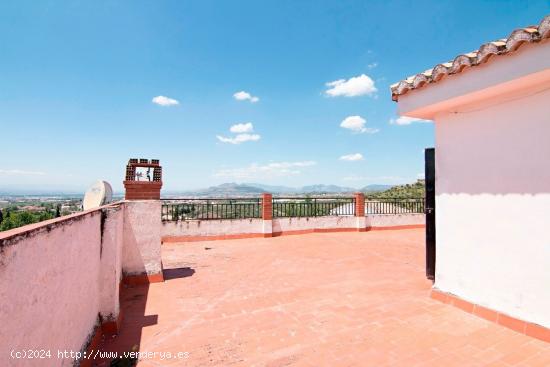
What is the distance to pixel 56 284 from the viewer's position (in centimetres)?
217

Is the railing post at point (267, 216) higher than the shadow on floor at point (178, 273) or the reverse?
higher

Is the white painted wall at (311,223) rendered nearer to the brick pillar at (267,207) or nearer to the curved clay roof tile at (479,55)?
the brick pillar at (267,207)

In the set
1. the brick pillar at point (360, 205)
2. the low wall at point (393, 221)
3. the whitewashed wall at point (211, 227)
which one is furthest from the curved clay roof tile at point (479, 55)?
the low wall at point (393, 221)

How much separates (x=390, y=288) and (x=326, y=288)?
1.08 meters

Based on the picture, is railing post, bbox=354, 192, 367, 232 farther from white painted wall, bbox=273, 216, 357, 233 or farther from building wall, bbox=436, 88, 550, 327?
building wall, bbox=436, 88, 550, 327

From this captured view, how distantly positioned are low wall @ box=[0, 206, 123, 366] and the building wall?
4.55 m

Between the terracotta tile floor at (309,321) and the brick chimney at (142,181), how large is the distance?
1.69m

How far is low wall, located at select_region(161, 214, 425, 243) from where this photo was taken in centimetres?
1014

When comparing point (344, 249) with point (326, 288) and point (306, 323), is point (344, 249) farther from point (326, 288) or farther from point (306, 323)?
point (306, 323)

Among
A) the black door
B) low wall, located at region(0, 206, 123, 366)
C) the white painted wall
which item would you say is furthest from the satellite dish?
the black door

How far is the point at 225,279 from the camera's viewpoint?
584 centimetres

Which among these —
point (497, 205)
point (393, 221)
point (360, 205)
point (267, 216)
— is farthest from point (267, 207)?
point (497, 205)

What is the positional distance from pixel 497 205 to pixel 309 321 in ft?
9.03

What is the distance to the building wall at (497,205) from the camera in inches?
128
